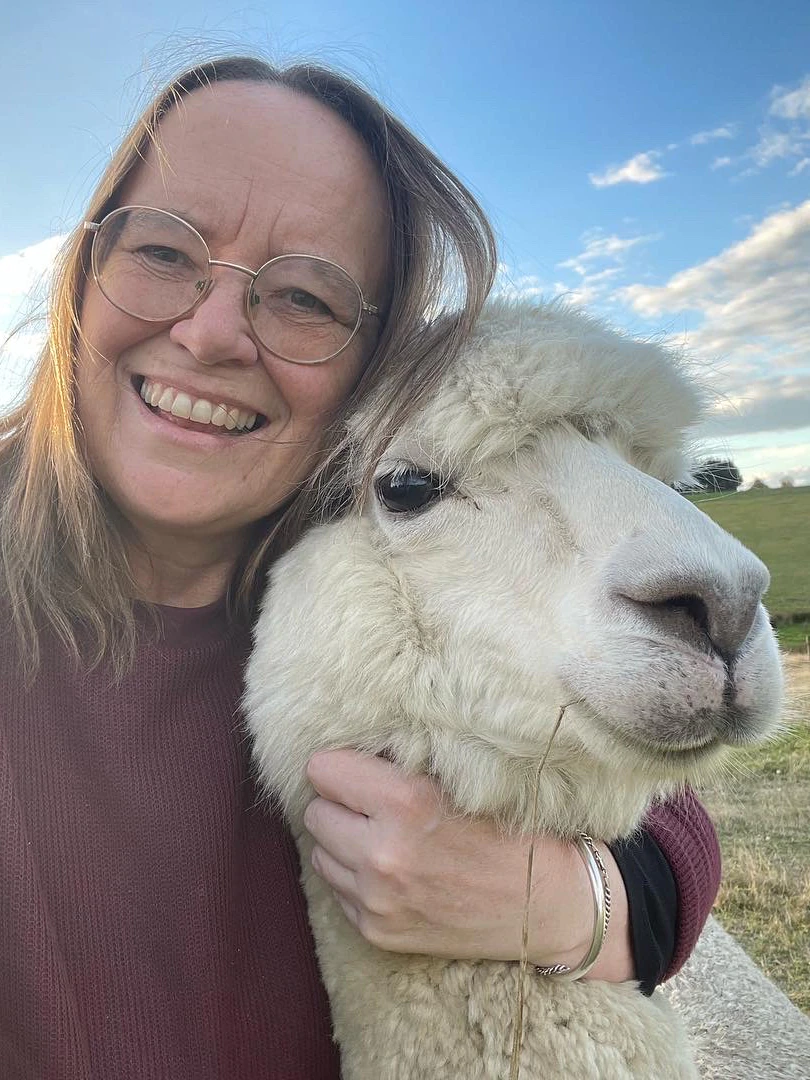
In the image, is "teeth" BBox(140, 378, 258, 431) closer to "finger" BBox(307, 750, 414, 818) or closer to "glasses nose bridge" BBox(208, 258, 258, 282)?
"glasses nose bridge" BBox(208, 258, 258, 282)

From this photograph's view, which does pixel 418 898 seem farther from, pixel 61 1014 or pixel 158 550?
pixel 158 550

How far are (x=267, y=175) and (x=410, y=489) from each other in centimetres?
68

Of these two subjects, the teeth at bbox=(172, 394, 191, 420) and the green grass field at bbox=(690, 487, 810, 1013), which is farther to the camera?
the green grass field at bbox=(690, 487, 810, 1013)

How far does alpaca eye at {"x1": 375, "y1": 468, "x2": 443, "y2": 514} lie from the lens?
143cm

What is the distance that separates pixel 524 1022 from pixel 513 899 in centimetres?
19

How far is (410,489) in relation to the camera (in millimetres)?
1439

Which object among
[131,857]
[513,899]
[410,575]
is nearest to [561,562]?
[410,575]

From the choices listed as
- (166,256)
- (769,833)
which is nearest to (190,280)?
(166,256)

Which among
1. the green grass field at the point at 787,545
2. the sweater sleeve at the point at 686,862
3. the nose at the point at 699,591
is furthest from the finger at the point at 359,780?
the green grass field at the point at 787,545

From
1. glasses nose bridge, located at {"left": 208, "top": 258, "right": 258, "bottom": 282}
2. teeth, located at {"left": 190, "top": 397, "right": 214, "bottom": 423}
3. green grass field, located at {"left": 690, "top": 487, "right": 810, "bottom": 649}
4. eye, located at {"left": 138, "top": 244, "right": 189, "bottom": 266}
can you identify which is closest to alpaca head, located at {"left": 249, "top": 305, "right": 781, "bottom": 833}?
teeth, located at {"left": 190, "top": 397, "right": 214, "bottom": 423}

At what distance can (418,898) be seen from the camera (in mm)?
1273

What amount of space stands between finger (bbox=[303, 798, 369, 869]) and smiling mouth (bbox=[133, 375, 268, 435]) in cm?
74

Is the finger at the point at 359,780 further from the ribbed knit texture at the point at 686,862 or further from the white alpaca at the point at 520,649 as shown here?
the ribbed knit texture at the point at 686,862

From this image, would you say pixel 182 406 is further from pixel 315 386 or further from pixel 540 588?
pixel 540 588
